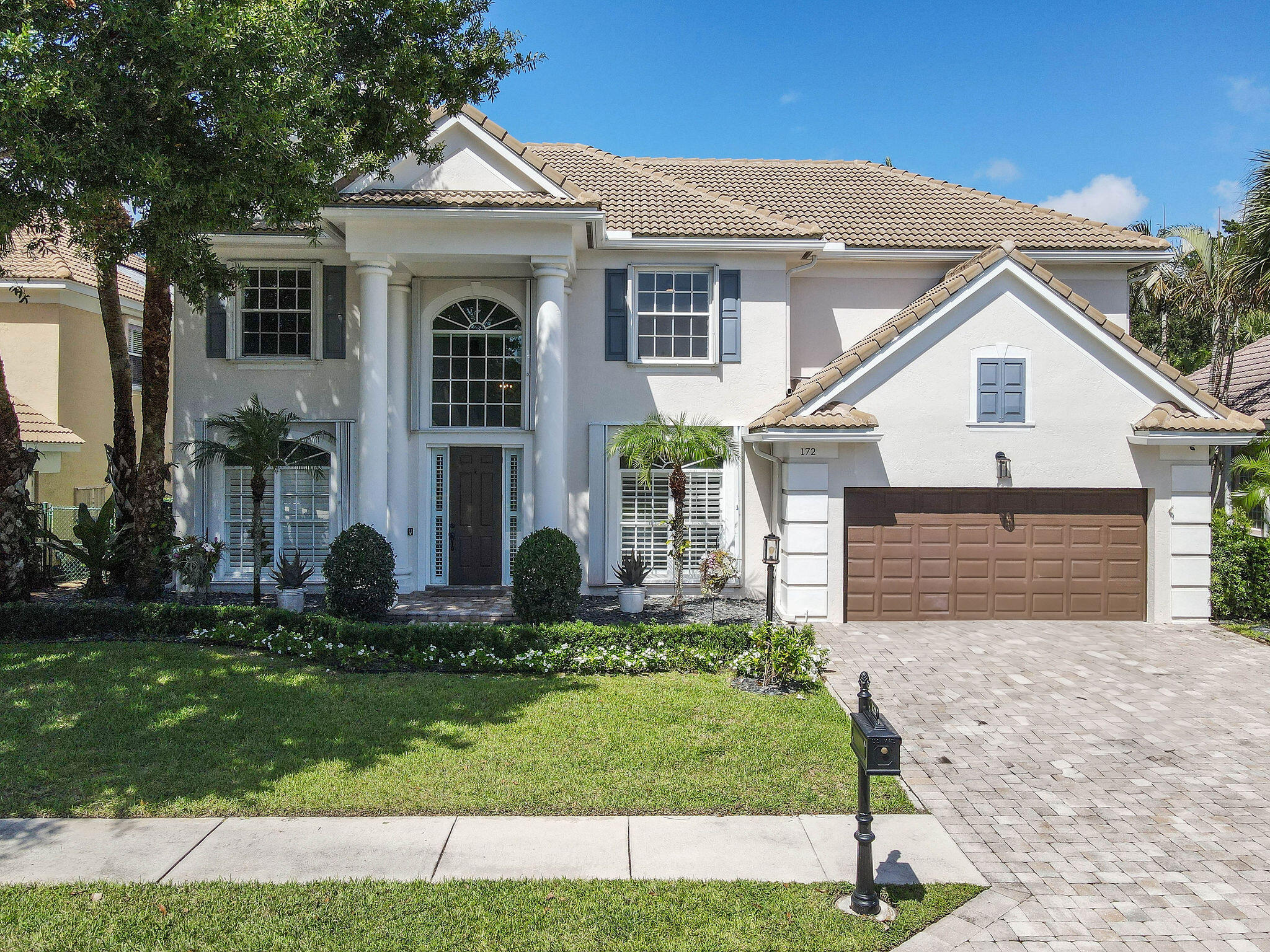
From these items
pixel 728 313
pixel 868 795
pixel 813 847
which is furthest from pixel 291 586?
pixel 868 795

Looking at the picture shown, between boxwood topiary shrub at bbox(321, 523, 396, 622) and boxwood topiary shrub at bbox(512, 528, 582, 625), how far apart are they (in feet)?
6.61

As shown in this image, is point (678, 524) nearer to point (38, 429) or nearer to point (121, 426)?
point (121, 426)

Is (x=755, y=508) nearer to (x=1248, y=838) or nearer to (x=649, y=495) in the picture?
(x=649, y=495)

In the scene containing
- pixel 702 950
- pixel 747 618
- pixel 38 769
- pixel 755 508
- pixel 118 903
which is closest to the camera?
pixel 702 950

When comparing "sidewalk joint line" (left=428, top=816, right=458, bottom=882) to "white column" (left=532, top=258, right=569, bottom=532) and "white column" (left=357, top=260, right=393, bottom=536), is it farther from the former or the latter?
"white column" (left=357, top=260, right=393, bottom=536)

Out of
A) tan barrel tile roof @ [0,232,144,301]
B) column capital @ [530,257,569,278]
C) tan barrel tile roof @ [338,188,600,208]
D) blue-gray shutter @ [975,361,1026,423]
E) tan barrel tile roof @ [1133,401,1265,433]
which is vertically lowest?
tan barrel tile roof @ [1133,401,1265,433]

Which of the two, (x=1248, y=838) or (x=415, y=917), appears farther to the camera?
(x=1248, y=838)

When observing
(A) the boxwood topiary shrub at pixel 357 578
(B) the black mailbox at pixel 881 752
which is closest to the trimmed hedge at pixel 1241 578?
(B) the black mailbox at pixel 881 752

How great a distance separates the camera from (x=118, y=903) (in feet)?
15.5

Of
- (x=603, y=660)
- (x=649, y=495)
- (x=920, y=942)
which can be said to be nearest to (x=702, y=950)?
(x=920, y=942)

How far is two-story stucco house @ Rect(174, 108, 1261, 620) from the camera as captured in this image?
1236 cm

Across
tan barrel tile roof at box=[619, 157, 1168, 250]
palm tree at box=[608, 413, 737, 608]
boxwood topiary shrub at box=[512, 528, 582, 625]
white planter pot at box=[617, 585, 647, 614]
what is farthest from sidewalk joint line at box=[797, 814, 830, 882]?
tan barrel tile roof at box=[619, 157, 1168, 250]

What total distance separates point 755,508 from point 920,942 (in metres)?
9.84

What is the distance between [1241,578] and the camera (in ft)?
42.7
